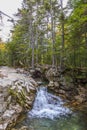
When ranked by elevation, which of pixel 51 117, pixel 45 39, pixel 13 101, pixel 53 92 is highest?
pixel 45 39

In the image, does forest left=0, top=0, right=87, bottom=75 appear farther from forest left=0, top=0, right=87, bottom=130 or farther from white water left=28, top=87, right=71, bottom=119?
white water left=28, top=87, right=71, bottom=119

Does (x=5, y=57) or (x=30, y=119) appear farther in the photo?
(x=5, y=57)

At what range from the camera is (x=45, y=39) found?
89.8 feet

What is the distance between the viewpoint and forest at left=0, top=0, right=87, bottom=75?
18.5 meters

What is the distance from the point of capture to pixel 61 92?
1502 cm

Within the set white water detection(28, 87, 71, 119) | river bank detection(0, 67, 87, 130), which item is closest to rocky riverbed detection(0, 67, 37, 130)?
river bank detection(0, 67, 87, 130)

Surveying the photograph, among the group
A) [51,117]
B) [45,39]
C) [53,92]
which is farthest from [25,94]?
[45,39]

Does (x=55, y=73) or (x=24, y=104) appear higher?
(x=55, y=73)

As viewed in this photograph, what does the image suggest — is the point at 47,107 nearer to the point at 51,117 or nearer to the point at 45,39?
the point at 51,117

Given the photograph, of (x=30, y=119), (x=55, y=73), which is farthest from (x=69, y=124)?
(x=55, y=73)

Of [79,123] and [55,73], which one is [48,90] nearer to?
[55,73]

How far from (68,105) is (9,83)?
14.5ft

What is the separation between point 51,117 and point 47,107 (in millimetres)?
1757

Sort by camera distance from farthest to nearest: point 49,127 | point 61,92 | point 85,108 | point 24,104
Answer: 1. point 61,92
2. point 85,108
3. point 24,104
4. point 49,127
